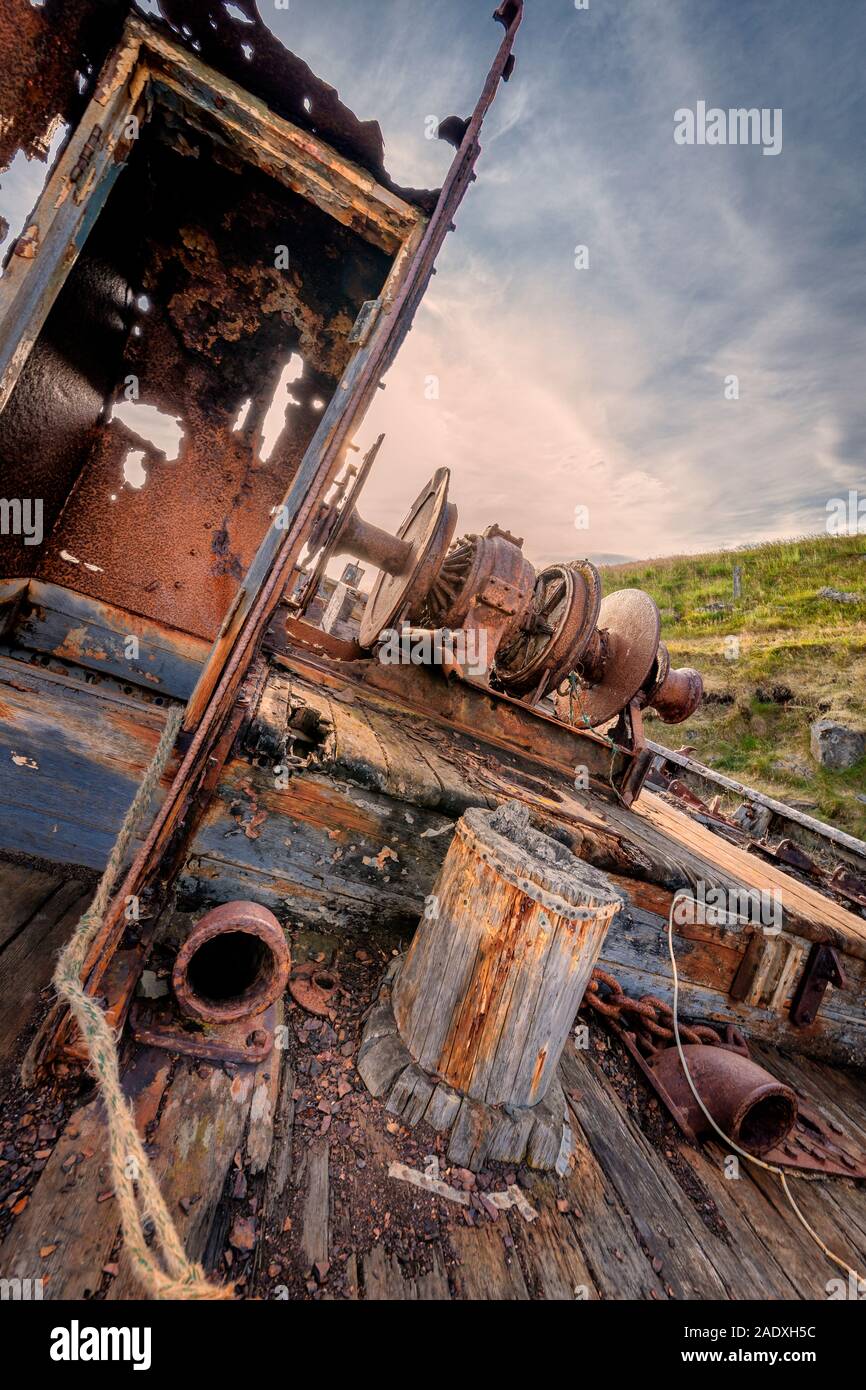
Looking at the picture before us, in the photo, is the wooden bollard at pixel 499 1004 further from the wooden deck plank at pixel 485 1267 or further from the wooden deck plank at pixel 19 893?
the wooden deck plank at pixel 19 893

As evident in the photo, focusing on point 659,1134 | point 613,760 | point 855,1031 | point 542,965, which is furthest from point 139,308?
point 855,1031

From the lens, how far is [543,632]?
4598 millimetres

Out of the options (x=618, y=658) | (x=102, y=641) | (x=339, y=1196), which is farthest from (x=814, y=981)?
(x=102, y=641)

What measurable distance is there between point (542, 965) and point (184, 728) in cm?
154

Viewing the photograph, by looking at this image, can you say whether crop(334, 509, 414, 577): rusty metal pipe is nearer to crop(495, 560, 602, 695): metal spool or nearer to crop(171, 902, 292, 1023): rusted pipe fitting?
crop(495, 560, 602, 695): metal spool

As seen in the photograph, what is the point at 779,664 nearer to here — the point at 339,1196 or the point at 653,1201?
the point at 653,1201

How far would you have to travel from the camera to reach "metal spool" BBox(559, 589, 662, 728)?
193 inches

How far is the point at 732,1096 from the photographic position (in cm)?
230

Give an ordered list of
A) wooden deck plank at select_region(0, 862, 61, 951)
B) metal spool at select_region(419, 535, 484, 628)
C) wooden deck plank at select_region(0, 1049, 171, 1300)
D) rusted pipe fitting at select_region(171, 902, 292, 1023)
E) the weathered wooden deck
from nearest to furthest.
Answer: wooden deck plank at select_region(0, 1049, 171, 1300) → the weathered wooden deck → rusted pipe fitting at select_region(171, 902, 292, 1023) → wooden deck plank at select_region(0, 862, 61, 951) → metal spool at select_region(419, 535, 484, 628)

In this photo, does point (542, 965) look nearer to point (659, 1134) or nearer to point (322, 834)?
point (322, 834)

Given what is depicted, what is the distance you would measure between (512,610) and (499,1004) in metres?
2.96

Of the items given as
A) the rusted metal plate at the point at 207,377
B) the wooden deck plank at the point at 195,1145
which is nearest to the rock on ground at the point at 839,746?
the rusted metal plate at the point at 207,377

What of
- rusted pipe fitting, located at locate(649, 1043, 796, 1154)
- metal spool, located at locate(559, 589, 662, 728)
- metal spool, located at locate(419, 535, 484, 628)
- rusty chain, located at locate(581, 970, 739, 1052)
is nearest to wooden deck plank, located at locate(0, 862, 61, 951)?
rusty chain, located at locate(581, 970, 739, 1052)

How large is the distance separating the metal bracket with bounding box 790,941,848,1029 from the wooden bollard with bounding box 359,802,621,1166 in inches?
99.5
